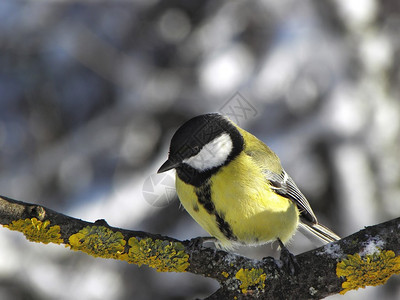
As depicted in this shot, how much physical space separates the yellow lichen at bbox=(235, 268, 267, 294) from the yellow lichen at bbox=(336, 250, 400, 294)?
30 cm

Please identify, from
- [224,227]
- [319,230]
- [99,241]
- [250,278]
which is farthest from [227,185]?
[319,230]

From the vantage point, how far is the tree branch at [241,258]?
1.77 meters

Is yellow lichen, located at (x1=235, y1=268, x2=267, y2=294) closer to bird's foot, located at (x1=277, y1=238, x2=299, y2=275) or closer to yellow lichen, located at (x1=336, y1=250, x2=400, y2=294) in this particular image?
bird's foot, located at (x1=277, y1=238, x2=299, y2=275)

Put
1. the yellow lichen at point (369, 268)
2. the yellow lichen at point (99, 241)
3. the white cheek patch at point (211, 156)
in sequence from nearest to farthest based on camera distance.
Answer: the yellow lichen at point (369, 268) < the yellow lichen at point (99, 241) < the white cheek patch at point (211, 156)

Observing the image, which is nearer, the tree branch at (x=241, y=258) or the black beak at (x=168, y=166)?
the tree branch at (x=241, y=258)

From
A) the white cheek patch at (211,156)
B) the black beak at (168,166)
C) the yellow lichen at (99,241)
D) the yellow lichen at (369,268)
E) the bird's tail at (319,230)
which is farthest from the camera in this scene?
the bird's tail at (319,230)

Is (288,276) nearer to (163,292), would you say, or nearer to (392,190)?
(163,292)

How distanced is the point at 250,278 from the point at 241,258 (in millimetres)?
111

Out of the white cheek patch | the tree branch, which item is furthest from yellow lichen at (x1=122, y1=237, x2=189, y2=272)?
the white cheek patch

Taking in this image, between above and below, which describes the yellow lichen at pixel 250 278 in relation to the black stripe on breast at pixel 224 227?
below

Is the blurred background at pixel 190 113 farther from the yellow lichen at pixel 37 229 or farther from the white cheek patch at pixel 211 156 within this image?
the yellow lichen at pixel 37 229

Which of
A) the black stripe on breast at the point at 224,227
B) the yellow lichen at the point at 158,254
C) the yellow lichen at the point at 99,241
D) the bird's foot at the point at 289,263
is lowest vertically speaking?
the bird's foot at the point at 289,263

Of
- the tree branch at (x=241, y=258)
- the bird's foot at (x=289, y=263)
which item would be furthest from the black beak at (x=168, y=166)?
the bird's foot at (x=289, y=263)

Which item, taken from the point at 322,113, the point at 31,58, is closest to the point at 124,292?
the point at 322,113
